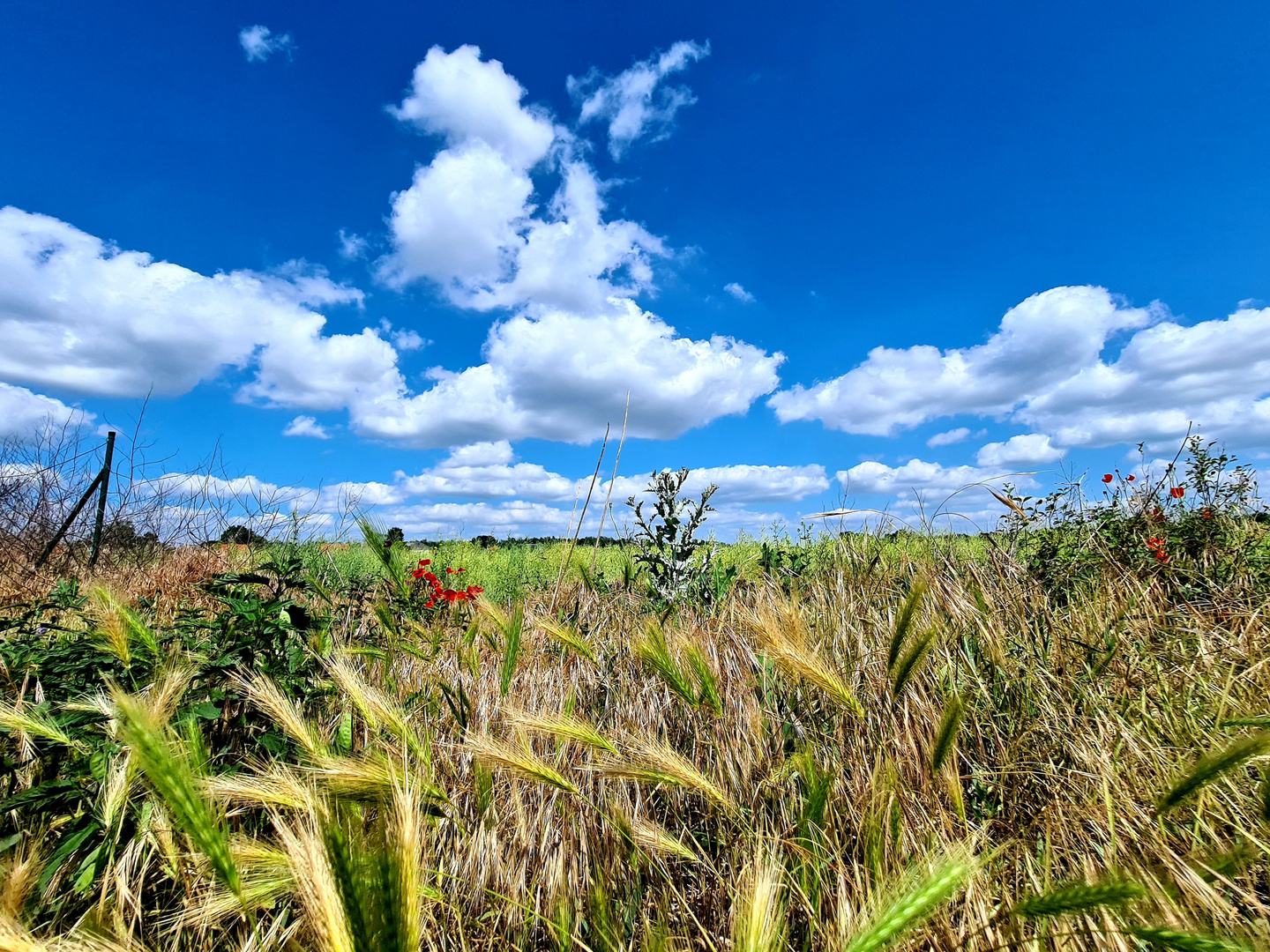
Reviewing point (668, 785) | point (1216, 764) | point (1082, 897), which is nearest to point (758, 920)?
point (1082, 897)

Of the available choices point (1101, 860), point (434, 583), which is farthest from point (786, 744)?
point (434, 583)

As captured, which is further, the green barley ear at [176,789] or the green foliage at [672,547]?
the green foliage at [672,547]

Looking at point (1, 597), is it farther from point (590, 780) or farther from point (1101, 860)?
point (1101, 860)

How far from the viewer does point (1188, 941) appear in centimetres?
85

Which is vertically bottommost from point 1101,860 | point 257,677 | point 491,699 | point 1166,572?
point 1101,860

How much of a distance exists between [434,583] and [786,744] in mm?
3293

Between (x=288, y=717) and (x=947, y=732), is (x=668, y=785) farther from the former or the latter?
(x=288, y=717)

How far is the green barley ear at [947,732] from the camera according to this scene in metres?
1.57

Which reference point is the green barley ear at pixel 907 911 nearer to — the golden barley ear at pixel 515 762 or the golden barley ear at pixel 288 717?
the golden barley ear at pixel 515 762

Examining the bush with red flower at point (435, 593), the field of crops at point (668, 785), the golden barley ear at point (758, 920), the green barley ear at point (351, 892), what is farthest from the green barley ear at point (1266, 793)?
the bush with red flower at point (435, 593)

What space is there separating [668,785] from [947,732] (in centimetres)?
69

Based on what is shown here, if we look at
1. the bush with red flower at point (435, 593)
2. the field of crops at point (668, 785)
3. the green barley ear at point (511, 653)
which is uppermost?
the bush with red flower at point (435, 593)

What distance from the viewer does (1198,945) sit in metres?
0.84

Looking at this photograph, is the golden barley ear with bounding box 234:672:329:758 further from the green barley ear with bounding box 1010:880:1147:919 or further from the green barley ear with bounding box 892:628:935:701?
the green barley ear with bounding box 892:628:935:701
